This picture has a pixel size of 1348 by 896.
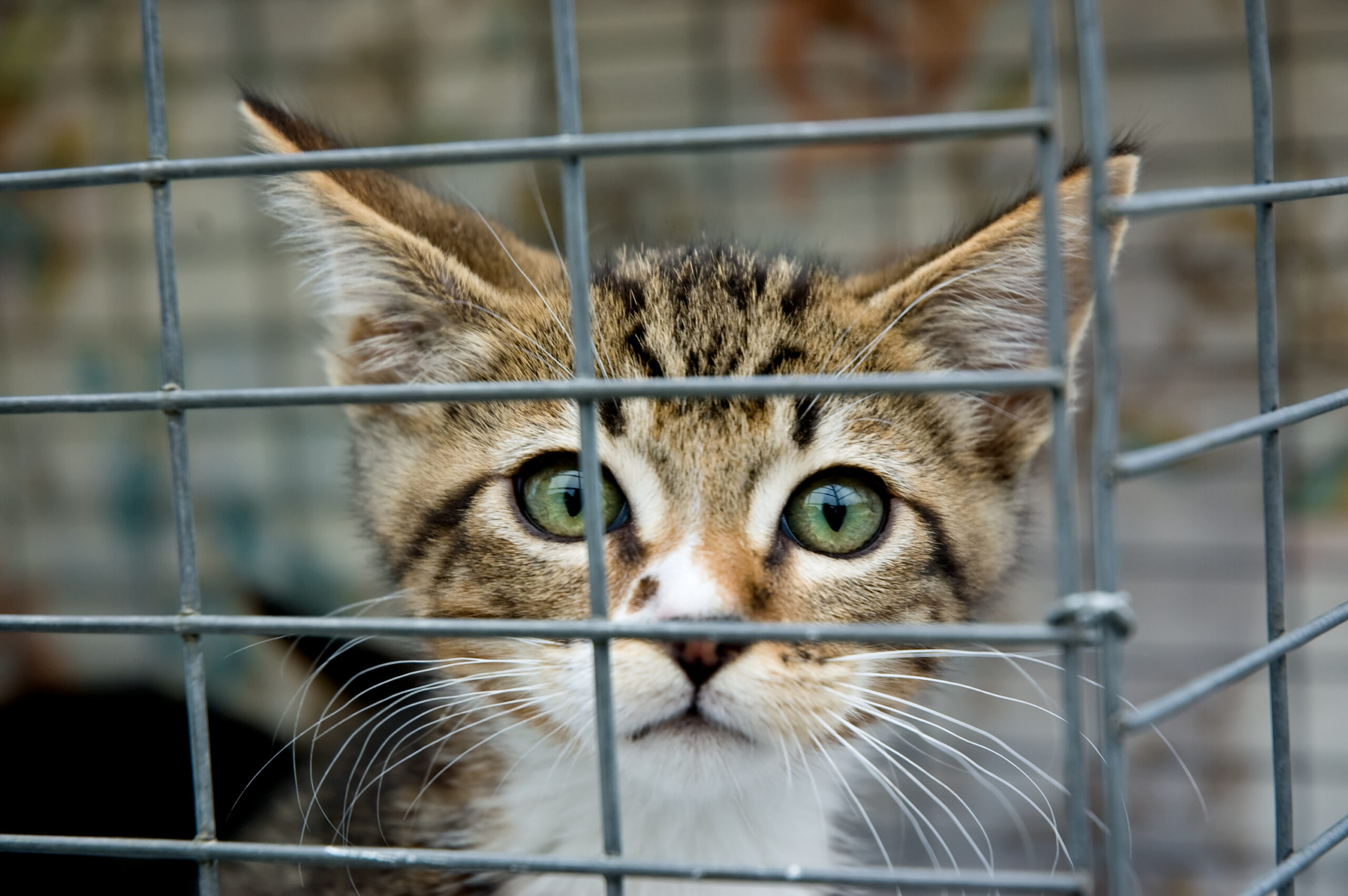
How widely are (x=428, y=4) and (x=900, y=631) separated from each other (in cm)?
280

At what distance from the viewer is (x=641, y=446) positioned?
49.4 inches

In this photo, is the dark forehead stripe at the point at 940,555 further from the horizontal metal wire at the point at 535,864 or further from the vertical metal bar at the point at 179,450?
the vertical metal bar at the point at 179,450

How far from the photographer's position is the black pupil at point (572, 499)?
126 centimetres

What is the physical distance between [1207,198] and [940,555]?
0.70 meters

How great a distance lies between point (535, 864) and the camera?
84 cm

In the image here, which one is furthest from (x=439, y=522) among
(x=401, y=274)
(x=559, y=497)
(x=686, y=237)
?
(x=686, y=237)

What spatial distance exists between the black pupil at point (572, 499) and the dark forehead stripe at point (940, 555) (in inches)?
16.2

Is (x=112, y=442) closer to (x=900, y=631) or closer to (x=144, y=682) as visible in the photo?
(x=144, y=682)

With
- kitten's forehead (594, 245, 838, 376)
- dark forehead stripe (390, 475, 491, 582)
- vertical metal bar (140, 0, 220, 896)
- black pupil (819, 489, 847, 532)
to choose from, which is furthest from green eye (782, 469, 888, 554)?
vertical metal bar (140, 0, 220, 896)

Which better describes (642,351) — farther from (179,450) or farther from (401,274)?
(179,450)

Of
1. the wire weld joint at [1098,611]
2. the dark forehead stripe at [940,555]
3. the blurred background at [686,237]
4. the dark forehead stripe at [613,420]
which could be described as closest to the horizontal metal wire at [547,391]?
the wire weld joint at [1098,611]

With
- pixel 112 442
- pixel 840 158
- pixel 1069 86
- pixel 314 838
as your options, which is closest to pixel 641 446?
pixel 314 838

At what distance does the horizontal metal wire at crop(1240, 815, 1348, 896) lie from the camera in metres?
0.84

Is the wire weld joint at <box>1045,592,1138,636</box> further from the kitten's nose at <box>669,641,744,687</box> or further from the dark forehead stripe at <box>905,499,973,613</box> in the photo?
the dark forehead stripe at <box>905,499,973,613</box>
